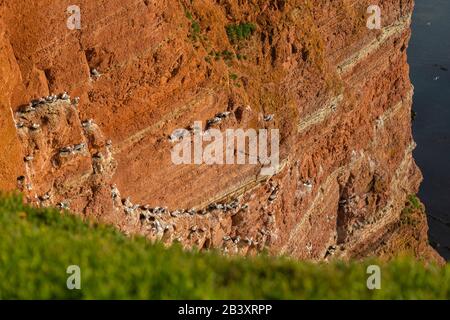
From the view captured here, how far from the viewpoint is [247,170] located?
2478 centimetres

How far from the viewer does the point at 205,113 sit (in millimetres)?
22672

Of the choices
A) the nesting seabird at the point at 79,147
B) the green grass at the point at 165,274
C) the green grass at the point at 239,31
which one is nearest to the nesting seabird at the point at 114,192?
the nesting seabird at the point at 79,147

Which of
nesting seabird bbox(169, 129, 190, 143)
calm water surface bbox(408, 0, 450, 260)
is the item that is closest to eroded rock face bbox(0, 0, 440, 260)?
nesting seabird bbox(169, 129, 190, 143)

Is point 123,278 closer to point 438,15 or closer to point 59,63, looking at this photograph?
point 59,63

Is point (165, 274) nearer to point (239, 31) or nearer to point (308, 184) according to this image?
point (239, 31)

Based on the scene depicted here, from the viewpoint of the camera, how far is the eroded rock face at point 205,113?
1825cm

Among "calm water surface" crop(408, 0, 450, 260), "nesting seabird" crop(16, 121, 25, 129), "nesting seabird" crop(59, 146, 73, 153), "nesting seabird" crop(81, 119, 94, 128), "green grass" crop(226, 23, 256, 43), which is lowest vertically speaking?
"nesting seabird" crop(59, 146, 73, 153)

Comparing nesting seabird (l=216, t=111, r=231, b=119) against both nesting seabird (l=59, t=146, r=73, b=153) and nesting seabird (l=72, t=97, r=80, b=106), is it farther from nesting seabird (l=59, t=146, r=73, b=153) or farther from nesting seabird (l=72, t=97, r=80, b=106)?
nesting seabird (l=59, t=146, r=73, b=153)

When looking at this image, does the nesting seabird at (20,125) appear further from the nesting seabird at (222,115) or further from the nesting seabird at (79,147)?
the nesting seabird at (222,115)

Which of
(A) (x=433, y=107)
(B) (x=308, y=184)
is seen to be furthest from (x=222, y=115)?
(A) (x=433, y=107)

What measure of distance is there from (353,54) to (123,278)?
Answer: 26.3 meters

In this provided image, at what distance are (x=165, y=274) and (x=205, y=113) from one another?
46.4ft

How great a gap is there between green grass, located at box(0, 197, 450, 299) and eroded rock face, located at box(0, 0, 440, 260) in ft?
25.3

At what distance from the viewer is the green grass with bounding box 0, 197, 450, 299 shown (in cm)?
859
